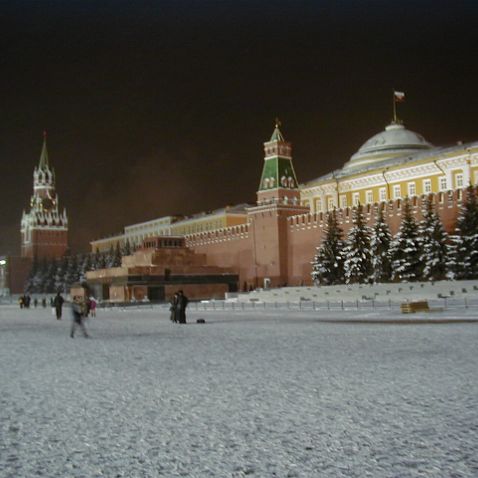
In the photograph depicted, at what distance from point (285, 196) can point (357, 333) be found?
33.6m

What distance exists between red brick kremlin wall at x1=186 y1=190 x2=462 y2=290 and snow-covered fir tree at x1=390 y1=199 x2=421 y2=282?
353 cm

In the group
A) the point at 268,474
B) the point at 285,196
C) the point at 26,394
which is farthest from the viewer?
the point at 285,196

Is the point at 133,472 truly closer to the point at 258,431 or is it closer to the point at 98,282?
the point at 258,431

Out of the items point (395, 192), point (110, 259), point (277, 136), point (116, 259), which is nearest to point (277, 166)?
point (277, 136)

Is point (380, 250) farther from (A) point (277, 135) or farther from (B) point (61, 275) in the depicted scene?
(B) point (61, 275)

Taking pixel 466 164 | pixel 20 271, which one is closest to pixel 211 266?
pixel 466 164

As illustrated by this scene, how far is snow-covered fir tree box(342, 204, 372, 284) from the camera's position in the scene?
34.3 m

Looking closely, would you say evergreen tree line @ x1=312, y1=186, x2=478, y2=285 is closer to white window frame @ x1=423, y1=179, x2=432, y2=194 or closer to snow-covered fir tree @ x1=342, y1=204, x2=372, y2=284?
snow-covered fir tree @ x1=342, y1=204, x2=372, y2=284

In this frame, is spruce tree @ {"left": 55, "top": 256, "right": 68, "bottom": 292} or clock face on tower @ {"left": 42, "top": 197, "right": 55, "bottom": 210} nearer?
spruce tree @ {"left": 55, "top": 256, "right": 68, "bottom": 292}

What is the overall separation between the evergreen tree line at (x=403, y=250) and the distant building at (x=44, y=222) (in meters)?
54.0

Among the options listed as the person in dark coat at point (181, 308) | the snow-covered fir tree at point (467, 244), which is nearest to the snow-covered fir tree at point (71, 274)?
the snow-covered fir tree at point (467, 244)

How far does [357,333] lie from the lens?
12.6 m

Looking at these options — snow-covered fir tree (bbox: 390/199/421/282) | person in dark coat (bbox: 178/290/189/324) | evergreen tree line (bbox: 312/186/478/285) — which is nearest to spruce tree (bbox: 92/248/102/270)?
evergreen tree line (bbox: 312/186/478/285)

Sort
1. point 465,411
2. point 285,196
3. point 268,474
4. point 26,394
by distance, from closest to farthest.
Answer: point 268,474
point 465,411
point 26,394
point 285,196
